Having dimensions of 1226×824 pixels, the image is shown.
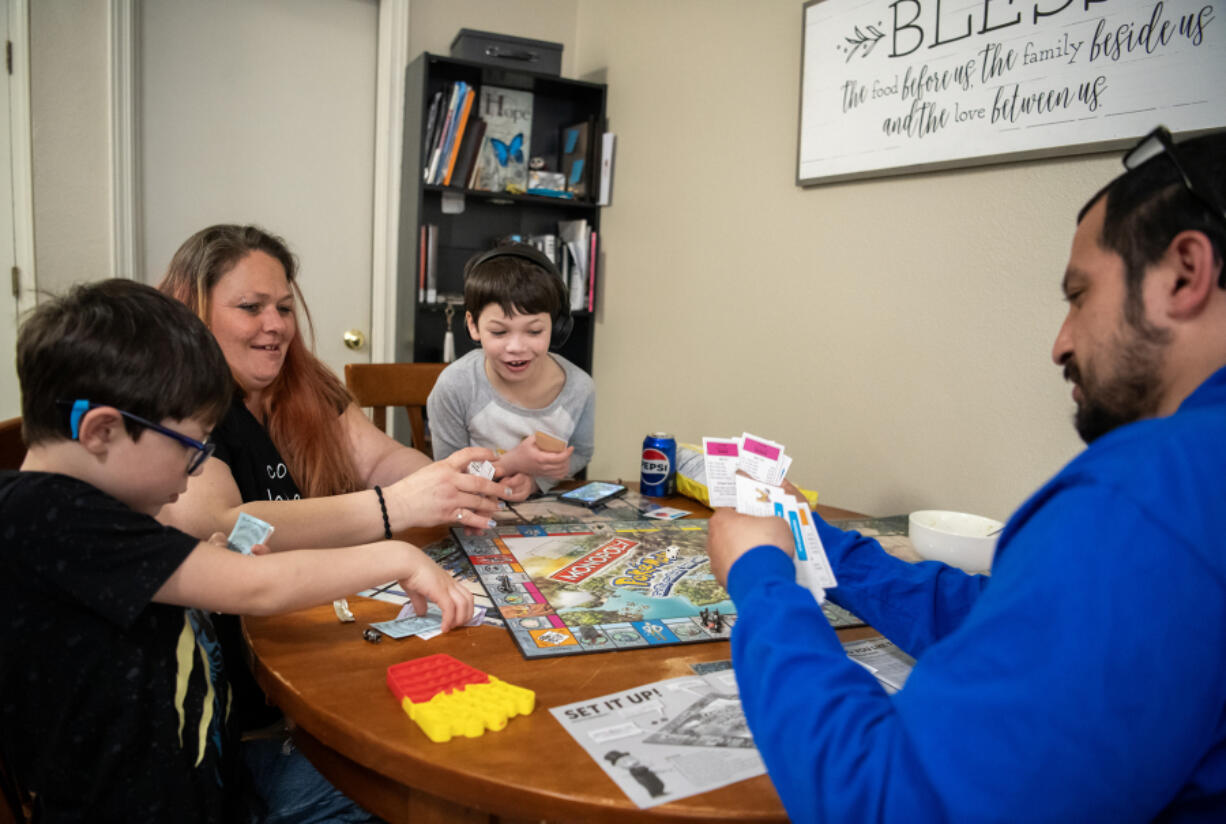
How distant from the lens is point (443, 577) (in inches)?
42.1

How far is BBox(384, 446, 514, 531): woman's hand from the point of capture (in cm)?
138

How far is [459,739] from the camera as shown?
2.63ft

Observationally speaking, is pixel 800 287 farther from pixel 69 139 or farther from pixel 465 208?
pixel 69 139

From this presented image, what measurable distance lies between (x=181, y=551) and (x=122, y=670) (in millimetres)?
147

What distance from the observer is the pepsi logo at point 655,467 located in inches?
70.6

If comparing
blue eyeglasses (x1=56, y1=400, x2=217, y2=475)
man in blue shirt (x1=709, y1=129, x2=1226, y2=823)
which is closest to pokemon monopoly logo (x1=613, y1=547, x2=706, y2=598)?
man in blue shirt (x1=709, y1=129, x2=1226, y2=823)

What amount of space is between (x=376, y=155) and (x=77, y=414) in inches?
108

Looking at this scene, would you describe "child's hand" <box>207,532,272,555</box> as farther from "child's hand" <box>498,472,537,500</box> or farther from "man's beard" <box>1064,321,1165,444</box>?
"man's beard" <box>1064,321,1165,444</box>

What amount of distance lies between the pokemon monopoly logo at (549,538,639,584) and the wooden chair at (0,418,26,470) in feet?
2.82

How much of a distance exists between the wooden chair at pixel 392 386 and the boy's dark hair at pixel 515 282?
19.2 inches

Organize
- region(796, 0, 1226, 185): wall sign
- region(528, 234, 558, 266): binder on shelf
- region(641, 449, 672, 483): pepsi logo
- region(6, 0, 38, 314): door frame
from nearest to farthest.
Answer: region(796, 0, 1226, 185): wall sign → region(641, 449, 672, 483): pepsi logo → region(6, 0, 38, 314): door frame → region(528, 234, 558, 266): binder on shelf

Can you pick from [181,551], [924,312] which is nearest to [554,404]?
[924,312]

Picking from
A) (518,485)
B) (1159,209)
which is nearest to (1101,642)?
(1159,209)

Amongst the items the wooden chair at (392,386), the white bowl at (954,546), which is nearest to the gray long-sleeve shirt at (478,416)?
the wooden chair at (392,386)
